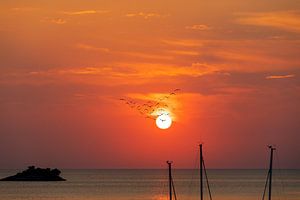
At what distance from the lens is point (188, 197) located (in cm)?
16888

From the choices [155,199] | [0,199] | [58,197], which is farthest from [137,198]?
[0,199]

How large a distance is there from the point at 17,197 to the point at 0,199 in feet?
33.8

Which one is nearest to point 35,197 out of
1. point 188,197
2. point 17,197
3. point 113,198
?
point 17,197

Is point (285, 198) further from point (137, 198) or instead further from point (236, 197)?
point (137, 198)

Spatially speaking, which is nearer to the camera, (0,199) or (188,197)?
(0,199)

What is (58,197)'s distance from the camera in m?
164

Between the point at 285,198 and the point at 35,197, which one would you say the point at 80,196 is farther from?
the point at 285,198

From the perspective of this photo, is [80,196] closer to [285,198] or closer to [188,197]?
[188,197]

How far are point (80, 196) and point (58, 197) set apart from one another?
23.9ft

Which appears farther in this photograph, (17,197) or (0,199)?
(17,197)

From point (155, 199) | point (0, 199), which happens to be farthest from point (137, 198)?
point (0, 199)

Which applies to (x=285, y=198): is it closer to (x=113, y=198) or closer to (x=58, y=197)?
(x=113, y=198)

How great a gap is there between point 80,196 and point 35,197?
31.9ft

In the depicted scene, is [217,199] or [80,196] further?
[80,196]
